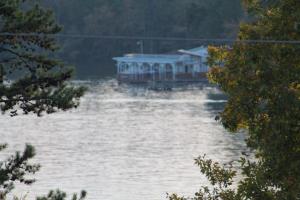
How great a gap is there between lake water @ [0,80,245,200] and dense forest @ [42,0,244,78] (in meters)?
30.7

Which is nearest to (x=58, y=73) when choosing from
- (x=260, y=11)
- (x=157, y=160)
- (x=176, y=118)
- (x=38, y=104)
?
(x=38, y=104)

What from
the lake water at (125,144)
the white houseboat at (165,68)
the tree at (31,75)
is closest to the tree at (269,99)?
the tree at (31,75)

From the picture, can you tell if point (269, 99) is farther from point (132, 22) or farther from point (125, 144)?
point (132, 22)

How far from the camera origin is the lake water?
34781 mm

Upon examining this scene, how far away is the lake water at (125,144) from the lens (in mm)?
34781

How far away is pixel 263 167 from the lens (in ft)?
40.8

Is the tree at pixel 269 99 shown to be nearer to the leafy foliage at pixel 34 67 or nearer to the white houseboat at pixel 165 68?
the leafy foliage at pixel 34 67

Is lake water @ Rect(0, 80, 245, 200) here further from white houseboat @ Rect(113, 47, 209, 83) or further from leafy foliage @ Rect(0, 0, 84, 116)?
white houseboat @ Rect(113, 47, 209, 83)

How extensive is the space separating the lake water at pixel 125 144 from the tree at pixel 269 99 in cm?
1914

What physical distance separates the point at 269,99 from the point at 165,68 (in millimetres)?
81182

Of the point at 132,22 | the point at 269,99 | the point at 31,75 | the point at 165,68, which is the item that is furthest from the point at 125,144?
the point at 132,22

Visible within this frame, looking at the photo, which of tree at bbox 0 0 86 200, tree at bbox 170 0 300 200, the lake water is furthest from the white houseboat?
tree at bbox 170 0 300 200

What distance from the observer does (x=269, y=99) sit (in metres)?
12.4

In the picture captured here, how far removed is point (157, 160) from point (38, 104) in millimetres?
27783
